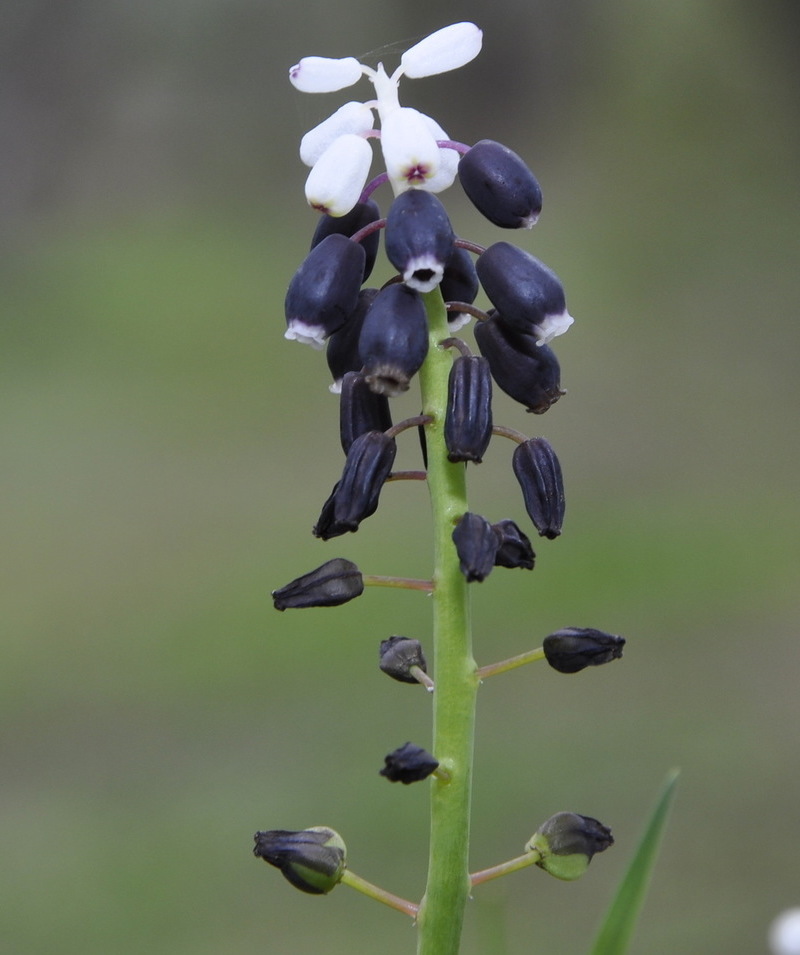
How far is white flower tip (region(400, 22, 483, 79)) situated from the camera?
1124 mm

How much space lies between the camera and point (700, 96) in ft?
27.8

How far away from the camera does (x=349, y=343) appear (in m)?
1.22

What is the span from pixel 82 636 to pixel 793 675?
9.87 feet

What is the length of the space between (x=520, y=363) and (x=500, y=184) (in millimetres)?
167

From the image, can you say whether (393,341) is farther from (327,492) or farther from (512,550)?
(327,492)

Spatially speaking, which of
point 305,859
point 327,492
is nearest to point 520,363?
point 305,859

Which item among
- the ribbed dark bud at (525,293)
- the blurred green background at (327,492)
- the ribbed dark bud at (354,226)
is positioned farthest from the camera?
the blurred green background at (327,492)

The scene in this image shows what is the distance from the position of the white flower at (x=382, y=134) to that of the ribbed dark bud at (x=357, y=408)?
0.16 meters

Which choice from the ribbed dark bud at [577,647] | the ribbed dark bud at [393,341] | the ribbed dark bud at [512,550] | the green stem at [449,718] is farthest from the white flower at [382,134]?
the ribbed dark bud at [577,647]

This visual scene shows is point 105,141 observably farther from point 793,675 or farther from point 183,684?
point 793,675

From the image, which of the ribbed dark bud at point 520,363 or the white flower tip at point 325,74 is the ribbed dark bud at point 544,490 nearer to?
the ribbed dark bud at point 520,363

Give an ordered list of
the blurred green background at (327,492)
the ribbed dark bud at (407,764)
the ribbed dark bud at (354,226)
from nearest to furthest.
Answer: the ribbed dark bud at (407,764), the ribbed dark bud at (354,226), the blurred green background at (327,492)

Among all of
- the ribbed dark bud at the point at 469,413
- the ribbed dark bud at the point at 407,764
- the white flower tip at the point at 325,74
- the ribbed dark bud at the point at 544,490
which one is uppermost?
the white flower tip at the point at 325,74

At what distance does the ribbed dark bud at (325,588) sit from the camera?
1.14 meters
